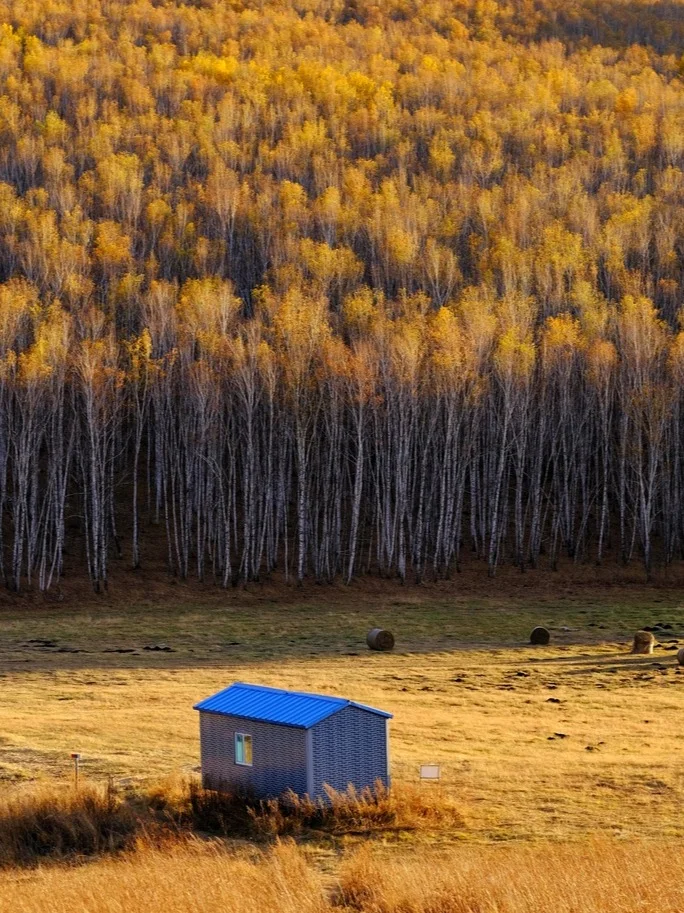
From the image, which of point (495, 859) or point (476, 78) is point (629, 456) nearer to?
point (495, 859)

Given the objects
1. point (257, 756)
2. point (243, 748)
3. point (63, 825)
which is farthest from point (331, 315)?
point (63, 825)

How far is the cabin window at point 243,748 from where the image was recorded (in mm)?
23594

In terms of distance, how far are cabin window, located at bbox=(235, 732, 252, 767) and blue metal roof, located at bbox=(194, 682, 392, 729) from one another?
1.21 feet

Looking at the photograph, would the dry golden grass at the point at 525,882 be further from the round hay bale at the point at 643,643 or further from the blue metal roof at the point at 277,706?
the round hay bale at the point at 643,643

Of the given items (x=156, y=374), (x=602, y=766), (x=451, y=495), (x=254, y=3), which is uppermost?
(x=254, y=3)

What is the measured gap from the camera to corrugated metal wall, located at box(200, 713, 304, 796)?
74.5 feet

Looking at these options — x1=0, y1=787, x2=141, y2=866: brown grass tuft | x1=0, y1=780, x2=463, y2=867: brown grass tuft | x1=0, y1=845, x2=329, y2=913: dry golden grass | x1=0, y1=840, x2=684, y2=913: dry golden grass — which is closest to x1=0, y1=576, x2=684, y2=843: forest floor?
x1=0, y1=780, x2=463, y2=867: brown grass tuft

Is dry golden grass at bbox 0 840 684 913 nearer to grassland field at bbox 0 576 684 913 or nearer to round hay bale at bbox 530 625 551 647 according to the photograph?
grassland field at bbox 0 576 684 913

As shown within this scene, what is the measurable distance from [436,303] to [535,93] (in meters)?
65.8

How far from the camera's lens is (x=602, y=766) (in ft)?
86.7

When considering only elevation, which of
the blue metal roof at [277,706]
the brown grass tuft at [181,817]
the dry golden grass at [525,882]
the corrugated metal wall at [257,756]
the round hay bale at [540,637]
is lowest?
the round hay bale at [540,637]

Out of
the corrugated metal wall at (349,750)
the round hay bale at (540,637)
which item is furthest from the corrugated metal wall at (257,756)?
the round hay bale at (540,637)

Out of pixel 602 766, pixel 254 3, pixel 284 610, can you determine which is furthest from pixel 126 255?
pixel 254 3

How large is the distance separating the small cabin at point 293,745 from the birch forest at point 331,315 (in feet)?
116
